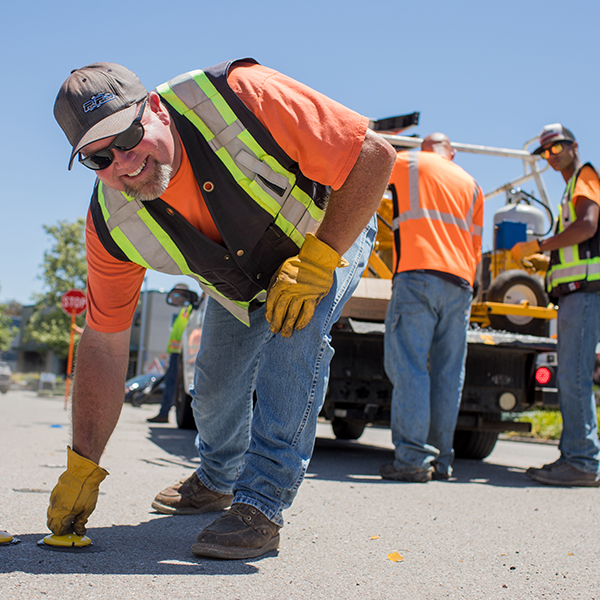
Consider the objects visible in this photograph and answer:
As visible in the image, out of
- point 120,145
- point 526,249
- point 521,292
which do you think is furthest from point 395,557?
point 521,292

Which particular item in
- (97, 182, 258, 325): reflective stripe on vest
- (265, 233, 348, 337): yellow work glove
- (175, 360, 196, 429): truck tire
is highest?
(97, 182, 258, 325): reflective stripe on vest

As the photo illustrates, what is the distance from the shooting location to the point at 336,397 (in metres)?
4.54

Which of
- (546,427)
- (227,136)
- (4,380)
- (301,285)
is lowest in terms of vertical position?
(4,380)

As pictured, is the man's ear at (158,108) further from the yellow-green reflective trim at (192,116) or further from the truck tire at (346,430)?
the truck tire at (346,430)

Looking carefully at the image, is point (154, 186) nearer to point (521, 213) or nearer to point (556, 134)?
point (556, 134)

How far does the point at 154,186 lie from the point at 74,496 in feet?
3.23

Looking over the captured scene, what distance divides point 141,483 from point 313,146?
2043 millimetres

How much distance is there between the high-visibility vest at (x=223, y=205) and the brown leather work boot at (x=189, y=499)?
88 centimetres

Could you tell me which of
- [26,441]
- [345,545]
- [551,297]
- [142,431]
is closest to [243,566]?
[345,545]

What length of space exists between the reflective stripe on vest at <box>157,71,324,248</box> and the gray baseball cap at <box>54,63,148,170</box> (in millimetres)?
235

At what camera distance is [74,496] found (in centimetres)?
206

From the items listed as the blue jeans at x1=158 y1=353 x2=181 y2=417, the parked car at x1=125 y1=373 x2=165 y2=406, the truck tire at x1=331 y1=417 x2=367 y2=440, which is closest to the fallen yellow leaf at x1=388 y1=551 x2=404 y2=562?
the truck tire at x1=331 y1=417 x2=367 y2=440

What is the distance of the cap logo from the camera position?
1.79 metres

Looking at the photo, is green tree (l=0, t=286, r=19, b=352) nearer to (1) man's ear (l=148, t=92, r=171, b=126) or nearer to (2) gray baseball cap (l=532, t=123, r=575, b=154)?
(2) gray baseball cap (l=532, t=123, r=575, b=154)
